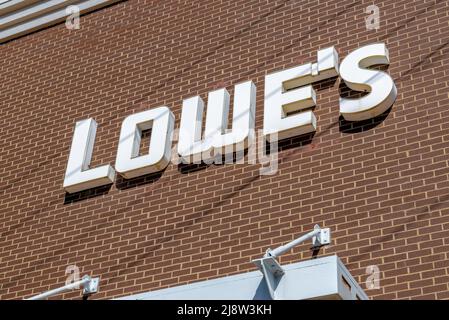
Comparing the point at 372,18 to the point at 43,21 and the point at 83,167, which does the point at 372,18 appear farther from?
the point at 43,21

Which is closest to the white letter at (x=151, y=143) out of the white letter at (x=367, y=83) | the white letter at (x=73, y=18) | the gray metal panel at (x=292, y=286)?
the white letter at (x=367, y=83)

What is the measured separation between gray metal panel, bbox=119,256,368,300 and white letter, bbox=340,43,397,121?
3.59 meters

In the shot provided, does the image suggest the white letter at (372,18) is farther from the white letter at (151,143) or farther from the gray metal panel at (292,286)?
the gray metal panel at (292,286)

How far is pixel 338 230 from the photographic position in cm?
1062

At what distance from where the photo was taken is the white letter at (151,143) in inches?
495

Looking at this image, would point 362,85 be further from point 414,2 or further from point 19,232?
point 19,232

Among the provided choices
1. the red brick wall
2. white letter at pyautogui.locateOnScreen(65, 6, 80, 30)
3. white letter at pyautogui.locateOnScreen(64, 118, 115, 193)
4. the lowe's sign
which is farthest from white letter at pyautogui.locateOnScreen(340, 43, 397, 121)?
white letter at pyautogui.locateOnScreen(65, 6, 80, 30)

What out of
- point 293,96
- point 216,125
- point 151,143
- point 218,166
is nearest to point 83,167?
point 151,143

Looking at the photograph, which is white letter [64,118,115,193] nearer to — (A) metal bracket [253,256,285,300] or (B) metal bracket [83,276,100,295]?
(B) metal bracket [83,276,100,295]

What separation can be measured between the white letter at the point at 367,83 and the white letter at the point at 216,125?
130 cm

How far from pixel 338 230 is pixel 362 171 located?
2.73 ft

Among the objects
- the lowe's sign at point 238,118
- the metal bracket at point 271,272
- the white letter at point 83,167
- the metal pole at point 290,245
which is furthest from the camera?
the white letter at point 83,167

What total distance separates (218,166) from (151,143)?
1199mm

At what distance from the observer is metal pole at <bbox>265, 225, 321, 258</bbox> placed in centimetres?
807
